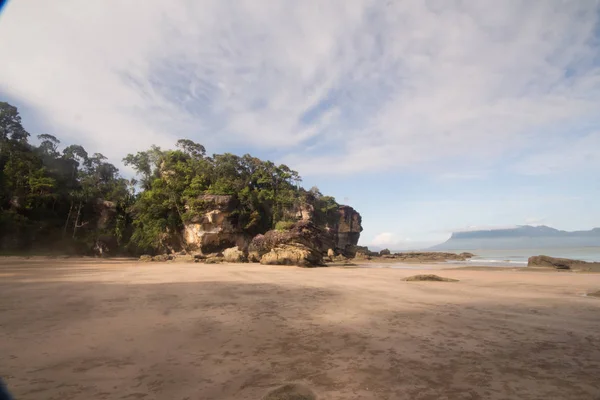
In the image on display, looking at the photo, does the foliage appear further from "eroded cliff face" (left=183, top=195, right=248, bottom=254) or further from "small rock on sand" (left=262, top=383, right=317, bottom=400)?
"small rock on sand" (left=262, top=383, right=317, bottom=400)

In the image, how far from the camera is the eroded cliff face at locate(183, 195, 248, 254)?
3575cm

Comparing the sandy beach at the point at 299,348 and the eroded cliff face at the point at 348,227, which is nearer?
the sandy beach at the point at 299,348

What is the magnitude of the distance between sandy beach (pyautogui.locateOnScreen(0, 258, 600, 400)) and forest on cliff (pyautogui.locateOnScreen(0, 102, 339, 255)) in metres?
26.8

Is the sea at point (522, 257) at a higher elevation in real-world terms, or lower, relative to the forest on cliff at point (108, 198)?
lower

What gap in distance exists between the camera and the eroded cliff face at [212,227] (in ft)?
117

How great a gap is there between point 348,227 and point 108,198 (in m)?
48.5

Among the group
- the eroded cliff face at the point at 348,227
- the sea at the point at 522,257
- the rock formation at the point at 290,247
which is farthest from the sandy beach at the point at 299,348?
the eroded cliff face at the point at 348,227

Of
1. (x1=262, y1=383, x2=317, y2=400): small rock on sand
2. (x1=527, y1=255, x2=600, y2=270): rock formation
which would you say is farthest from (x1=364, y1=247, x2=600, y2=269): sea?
(x1=262, y1=383, x2=317, y2=400): small rock on sand

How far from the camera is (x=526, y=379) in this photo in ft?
9.45

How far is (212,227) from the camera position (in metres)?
36.0

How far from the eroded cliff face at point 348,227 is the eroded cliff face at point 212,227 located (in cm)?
3226

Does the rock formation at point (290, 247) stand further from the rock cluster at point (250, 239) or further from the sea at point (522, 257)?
the sea at point (522, 257)

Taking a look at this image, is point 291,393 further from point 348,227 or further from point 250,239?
point 348,227

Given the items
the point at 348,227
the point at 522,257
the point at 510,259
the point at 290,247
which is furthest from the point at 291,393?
the point at 348,227
